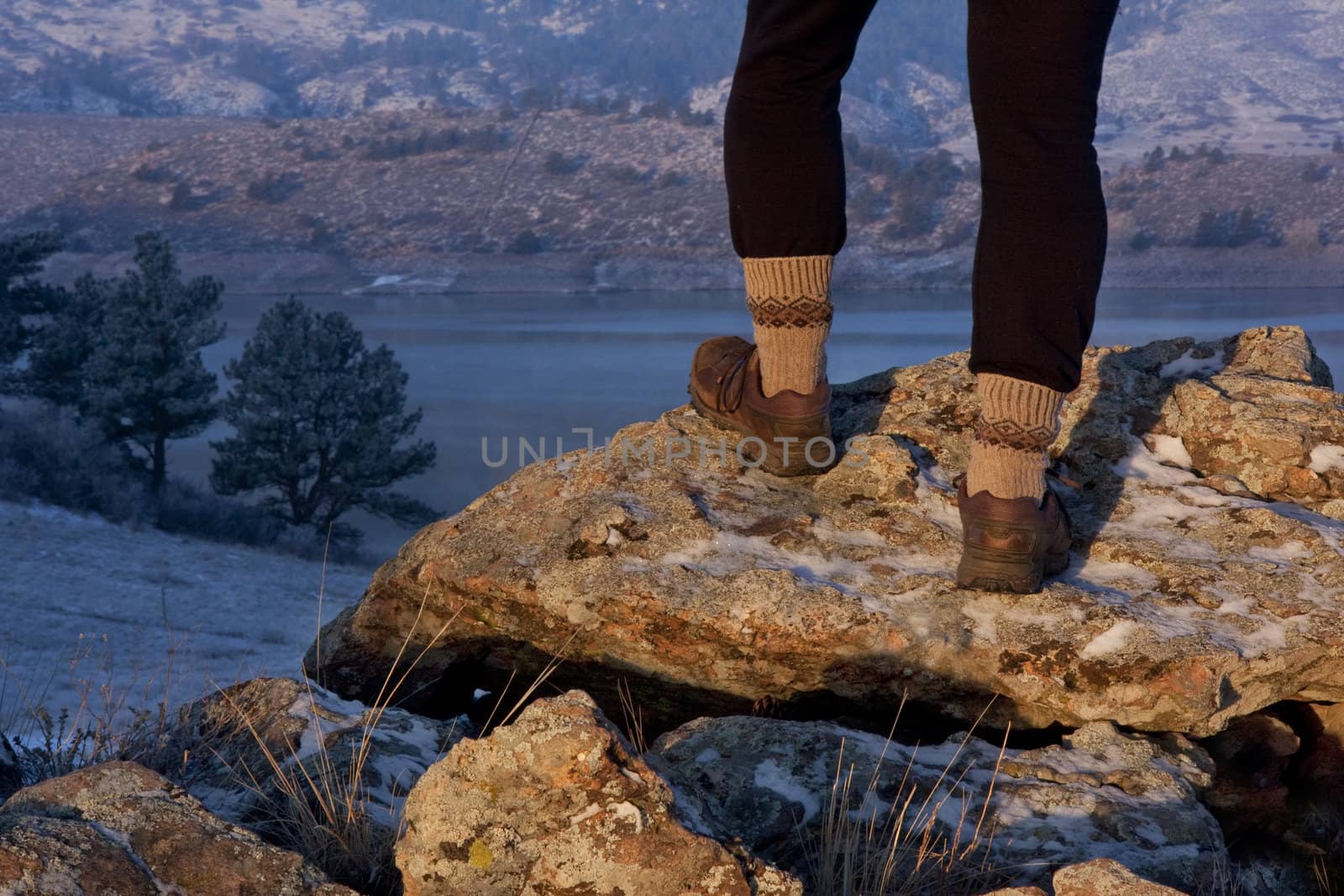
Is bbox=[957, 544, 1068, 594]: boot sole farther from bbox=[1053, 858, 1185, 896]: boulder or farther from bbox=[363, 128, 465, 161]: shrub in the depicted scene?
bbox=[363, 128, 465, 161]: shrub

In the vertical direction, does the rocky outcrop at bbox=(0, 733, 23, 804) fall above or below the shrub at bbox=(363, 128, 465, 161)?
below

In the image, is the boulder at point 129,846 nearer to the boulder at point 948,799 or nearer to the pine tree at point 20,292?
the boulder at point 948,799

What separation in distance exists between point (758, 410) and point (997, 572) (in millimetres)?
618

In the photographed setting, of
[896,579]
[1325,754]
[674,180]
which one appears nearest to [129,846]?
[896,579]

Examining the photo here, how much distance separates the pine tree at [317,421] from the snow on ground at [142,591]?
69.9 inches

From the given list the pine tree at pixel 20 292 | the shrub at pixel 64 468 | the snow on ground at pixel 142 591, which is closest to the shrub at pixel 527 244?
the snow on ground at pixel 142 591

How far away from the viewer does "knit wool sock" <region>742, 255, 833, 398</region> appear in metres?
2.21

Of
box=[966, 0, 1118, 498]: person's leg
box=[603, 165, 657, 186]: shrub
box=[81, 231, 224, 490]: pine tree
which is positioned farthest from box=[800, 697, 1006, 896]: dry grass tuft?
box=[603, 165, 657, 186]: shrub

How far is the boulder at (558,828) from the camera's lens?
117 centimetres

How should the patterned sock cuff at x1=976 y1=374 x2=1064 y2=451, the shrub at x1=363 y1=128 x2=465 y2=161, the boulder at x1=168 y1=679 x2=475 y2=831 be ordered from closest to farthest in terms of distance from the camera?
the boulder at x1=168 y1=679 x2=475 y2=831, the patterned sock cuff at x1=976 y1=374 x2=1064 y2=451, the shrub at x1=363 y1=128 x2=465 y2=161

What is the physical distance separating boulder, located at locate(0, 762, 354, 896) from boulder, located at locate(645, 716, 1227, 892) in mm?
441

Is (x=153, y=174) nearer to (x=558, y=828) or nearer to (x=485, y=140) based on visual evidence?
(x=485, y=140)

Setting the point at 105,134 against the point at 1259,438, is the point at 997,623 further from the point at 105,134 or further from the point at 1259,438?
the point at 105,134

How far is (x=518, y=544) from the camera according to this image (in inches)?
90.6
